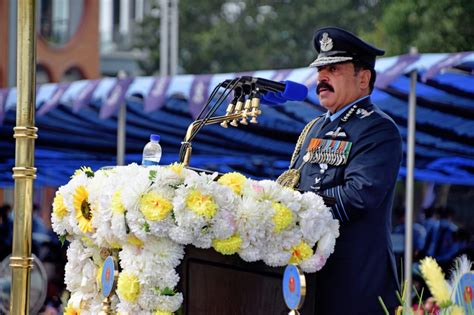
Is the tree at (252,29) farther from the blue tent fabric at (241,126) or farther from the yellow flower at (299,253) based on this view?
the yellow flower at (299,253)

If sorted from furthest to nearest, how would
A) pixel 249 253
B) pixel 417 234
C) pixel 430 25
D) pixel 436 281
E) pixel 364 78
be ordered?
pixel 430 25
pixel 417 234
pixel 364 78
pixel 249 253
pixel 436 281

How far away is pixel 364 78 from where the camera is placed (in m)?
4.30

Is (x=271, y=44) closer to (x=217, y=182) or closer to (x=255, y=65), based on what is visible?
(x=255, y=65)

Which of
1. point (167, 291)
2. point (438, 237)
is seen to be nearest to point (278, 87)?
point (167, 291)

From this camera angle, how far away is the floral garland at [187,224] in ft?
11.6

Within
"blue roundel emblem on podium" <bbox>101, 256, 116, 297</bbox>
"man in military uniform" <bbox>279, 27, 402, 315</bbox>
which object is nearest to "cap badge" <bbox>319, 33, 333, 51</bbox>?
"man in military uniform" <bbox>279, 27, 402, 315</bbox>

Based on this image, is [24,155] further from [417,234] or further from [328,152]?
[417,234]

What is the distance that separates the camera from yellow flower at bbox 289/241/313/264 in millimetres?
3607

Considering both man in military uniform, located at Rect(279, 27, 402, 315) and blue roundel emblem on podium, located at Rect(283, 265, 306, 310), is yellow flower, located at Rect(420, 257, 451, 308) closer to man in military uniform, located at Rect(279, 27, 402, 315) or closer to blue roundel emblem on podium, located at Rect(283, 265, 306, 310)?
blue roundel emblem on podium, located at Rect(283, 265, 306, 310)

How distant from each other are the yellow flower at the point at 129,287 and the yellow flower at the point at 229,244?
29cm

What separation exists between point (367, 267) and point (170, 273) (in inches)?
30.8

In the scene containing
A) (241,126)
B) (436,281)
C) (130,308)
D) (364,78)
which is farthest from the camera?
(241,126)

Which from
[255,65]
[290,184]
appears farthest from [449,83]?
[255,65]

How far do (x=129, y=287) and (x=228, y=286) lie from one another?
32cm
